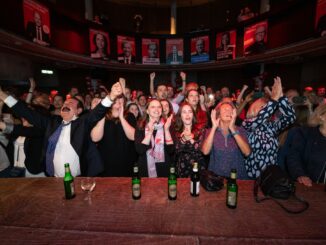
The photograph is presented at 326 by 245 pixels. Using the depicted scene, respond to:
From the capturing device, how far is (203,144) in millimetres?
1996

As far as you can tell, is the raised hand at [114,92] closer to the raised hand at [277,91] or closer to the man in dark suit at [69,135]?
the man in dark suit at [69,135]

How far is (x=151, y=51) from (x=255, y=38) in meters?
4.93

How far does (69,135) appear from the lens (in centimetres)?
195

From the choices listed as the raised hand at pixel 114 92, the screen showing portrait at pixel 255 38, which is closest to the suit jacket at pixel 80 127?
the raised hand at pixel 114 92

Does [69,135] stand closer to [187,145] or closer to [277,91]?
[187,145]

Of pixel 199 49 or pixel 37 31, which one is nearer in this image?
pixel 37 31

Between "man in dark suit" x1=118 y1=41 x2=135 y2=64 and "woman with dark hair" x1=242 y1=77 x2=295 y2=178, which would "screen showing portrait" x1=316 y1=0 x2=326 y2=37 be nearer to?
"woman with dark hair" x1=242 y1=77 x2=295 y2=178

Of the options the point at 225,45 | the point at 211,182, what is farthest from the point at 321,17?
the point at 211,182

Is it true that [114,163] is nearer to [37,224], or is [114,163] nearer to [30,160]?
[30,160]

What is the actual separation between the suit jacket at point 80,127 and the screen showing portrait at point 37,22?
194 inches

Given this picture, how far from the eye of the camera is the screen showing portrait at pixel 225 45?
8.55 metres

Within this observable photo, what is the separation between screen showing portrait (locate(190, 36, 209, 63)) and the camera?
9.41m

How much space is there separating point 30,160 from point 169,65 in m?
8.86

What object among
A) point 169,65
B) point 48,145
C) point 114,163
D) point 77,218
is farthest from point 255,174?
point 169,65
